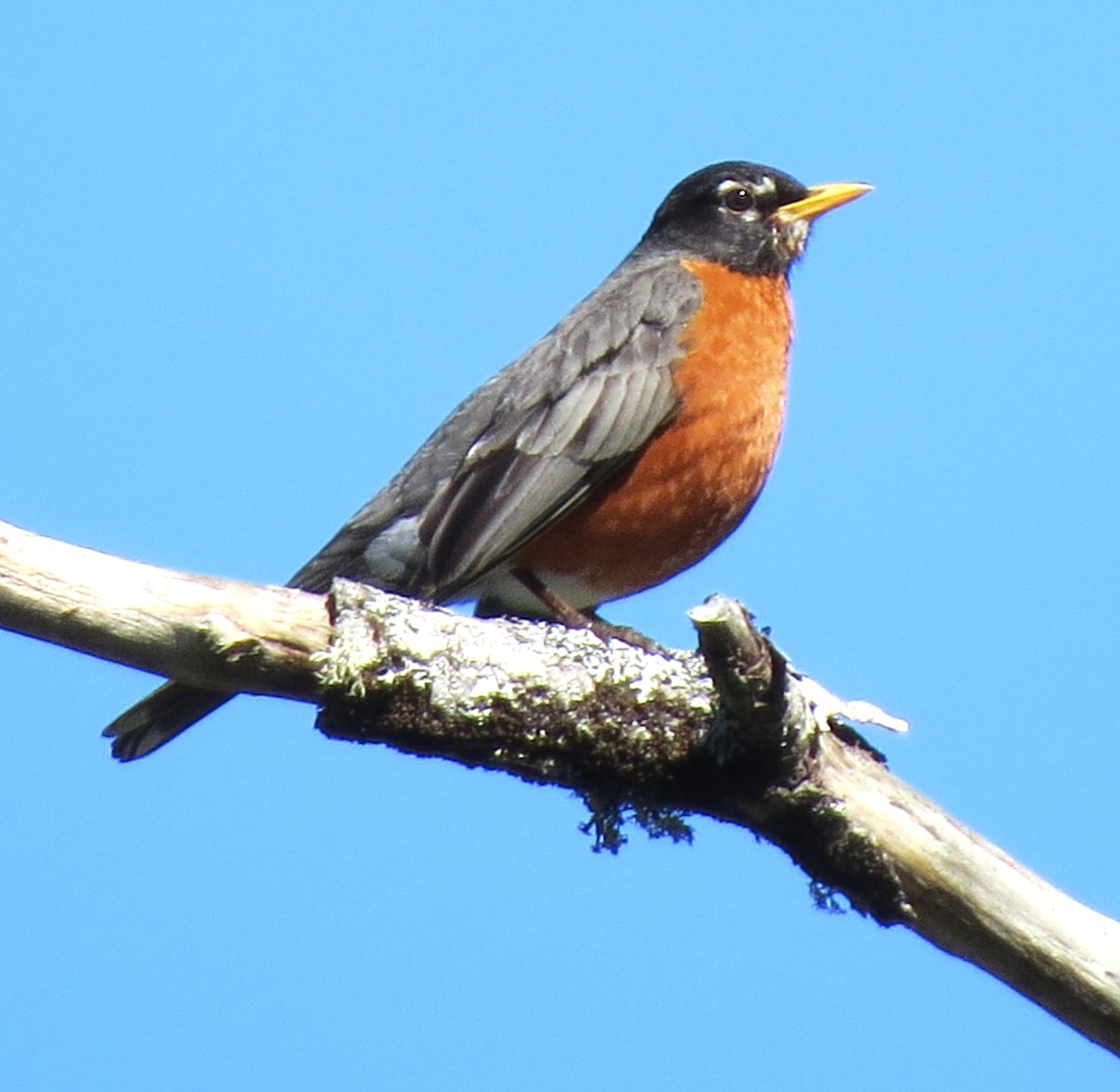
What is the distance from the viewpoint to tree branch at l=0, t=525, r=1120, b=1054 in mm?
4246

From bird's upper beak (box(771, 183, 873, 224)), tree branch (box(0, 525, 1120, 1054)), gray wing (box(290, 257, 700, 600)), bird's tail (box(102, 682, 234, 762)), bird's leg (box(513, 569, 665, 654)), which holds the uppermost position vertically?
bird's upper beak (box(771, 183, 873, 224))

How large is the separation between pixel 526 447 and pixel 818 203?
204cm

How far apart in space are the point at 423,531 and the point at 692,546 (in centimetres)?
103

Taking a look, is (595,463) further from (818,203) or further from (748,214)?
(818,203)

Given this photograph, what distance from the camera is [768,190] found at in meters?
7.28

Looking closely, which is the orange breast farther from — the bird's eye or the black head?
the bird's eye

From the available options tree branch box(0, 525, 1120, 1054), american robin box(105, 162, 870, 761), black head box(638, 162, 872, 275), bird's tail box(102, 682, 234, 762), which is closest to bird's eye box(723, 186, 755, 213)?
black head box(638, 162, 872, 275)

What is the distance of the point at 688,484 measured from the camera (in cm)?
608

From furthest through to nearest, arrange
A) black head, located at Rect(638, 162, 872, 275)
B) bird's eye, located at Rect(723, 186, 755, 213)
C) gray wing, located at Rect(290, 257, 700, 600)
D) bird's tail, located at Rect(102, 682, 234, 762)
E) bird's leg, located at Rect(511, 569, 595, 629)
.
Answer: bird's eye, located at Rect(723, 186, 755, 213)
black head, located at Rect(638, 162, 872, 275)
bird's leg, located at Rect(511, 569, 595, 629)
gray wing, located at Rect(290, 257, 700, 600)
bird's tail, located at Rect(102, 682, 234, 762)

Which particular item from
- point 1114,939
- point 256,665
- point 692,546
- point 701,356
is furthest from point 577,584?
point 1114,939

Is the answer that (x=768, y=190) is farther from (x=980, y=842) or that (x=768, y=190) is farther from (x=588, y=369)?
(x=980, y=842)

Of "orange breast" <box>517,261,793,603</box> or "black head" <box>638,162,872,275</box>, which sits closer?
"orange breast" <box>517,261,793,603</box>

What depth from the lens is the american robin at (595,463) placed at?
6.04 metres

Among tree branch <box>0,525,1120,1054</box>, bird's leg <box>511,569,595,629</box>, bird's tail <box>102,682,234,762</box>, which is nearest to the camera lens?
tree branch <box>0,525,1120,1054</box>
